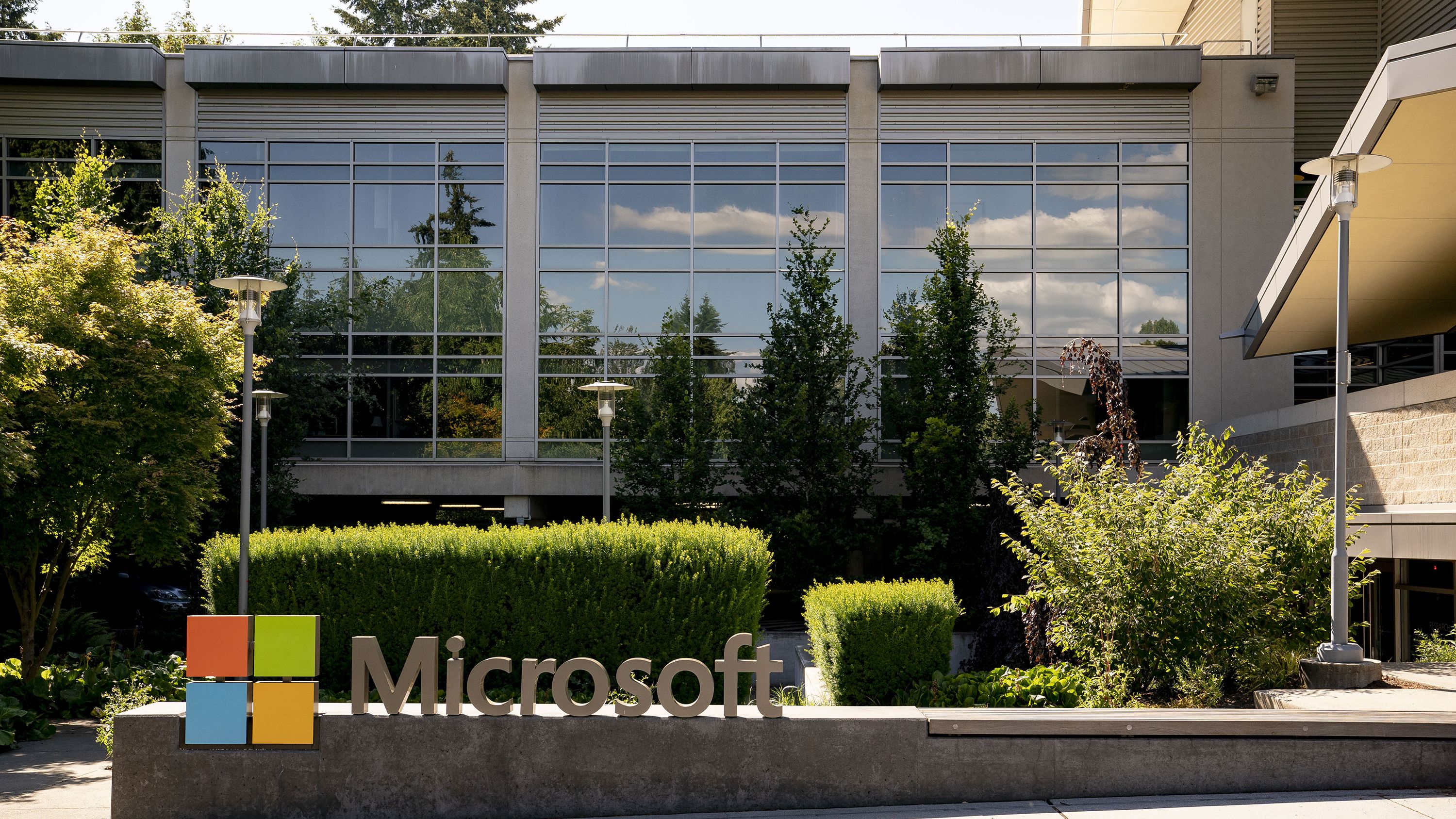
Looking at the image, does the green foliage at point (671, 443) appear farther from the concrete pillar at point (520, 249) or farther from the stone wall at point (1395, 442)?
the stone wall at point (1395, 442)

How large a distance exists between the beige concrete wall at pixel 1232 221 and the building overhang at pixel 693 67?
884 centimetres

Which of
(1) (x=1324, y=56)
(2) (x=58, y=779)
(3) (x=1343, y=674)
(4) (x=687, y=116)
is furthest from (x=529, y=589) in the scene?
(1) (x=1324, y=56)

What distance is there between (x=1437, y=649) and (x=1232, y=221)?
49.0 ft

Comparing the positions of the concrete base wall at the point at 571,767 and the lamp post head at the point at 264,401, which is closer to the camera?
the concrete base wall at the point at 571,767

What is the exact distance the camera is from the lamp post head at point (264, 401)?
1902 centimetres

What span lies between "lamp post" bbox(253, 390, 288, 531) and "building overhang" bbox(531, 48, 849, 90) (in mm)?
9752

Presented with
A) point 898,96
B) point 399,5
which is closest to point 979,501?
point 898,96

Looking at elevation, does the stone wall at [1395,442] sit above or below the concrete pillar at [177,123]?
below

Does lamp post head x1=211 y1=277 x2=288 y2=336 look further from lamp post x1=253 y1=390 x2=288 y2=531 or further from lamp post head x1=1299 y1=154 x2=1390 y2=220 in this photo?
lamp post head x1=1299 y1=154 x2=1390 y2=220

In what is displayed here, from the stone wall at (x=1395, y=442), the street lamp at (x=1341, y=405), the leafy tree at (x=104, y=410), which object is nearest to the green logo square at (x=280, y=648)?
the leafy tree at (x=104, y=410)

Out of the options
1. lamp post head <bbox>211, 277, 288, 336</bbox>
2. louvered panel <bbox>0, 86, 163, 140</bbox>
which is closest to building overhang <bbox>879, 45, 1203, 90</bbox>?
lamp post head <bbox>211, 277, 288, 336</bbox>

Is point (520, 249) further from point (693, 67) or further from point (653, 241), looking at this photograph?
point (693, 67)

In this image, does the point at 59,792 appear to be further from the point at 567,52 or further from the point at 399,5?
the point at 399,5

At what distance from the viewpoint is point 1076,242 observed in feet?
80.1
